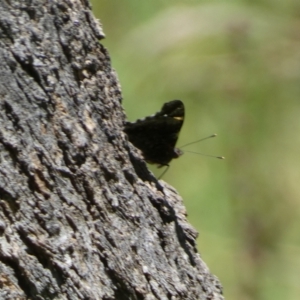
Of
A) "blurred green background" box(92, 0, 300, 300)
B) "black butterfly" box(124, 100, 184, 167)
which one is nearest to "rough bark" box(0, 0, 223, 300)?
"black butterfly" box(124, 100, 184, 167)

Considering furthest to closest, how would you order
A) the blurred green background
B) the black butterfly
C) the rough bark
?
the blurred green background
the black butterfly
the rough bark

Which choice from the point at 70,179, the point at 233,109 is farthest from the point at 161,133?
the point at 233,109

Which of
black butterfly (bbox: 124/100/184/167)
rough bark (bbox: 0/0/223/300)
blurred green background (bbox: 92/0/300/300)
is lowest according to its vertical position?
rough bark (bbox: 0/0/223/300)

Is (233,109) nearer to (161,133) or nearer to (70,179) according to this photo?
(161,133)

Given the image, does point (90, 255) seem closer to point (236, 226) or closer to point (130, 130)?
point (130, 130)

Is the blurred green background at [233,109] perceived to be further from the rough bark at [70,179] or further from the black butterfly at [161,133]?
the rough bark at [70,179]

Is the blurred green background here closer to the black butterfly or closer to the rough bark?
the black butterfly

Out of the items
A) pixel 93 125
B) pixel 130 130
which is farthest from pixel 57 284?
pixel 130 130
